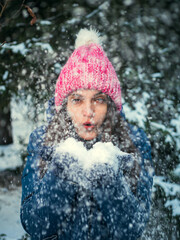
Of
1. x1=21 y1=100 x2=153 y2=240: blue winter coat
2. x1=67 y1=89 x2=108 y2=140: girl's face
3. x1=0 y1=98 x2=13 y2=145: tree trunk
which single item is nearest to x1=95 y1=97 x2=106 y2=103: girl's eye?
x1=67 y1=89 x2=108 y2=140: girl's face

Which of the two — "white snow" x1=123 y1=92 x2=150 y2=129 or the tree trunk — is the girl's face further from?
the tree trunk

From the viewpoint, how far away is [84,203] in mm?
1580

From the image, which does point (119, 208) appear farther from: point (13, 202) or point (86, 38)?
point (13, 202)

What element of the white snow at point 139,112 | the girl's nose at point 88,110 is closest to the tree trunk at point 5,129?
the white snow at point 139,112

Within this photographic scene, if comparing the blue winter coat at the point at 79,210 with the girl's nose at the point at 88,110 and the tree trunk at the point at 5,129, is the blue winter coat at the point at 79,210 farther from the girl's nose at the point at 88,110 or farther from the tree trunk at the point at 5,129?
the tree trunk at the point at 5,129

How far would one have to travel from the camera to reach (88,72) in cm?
190

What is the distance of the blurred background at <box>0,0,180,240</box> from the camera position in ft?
10.1

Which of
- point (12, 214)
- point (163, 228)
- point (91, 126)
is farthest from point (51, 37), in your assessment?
point (163, 228)

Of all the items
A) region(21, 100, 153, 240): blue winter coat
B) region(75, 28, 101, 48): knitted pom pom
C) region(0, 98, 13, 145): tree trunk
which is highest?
region(75, 28, 101, 48): knitted pom pom

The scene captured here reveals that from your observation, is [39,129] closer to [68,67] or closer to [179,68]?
[68,67]

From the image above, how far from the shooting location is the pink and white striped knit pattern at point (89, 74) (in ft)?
6.17

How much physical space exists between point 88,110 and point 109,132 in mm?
432

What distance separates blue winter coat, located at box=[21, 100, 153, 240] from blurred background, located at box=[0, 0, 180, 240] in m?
1.56

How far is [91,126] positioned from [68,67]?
2.07ft
